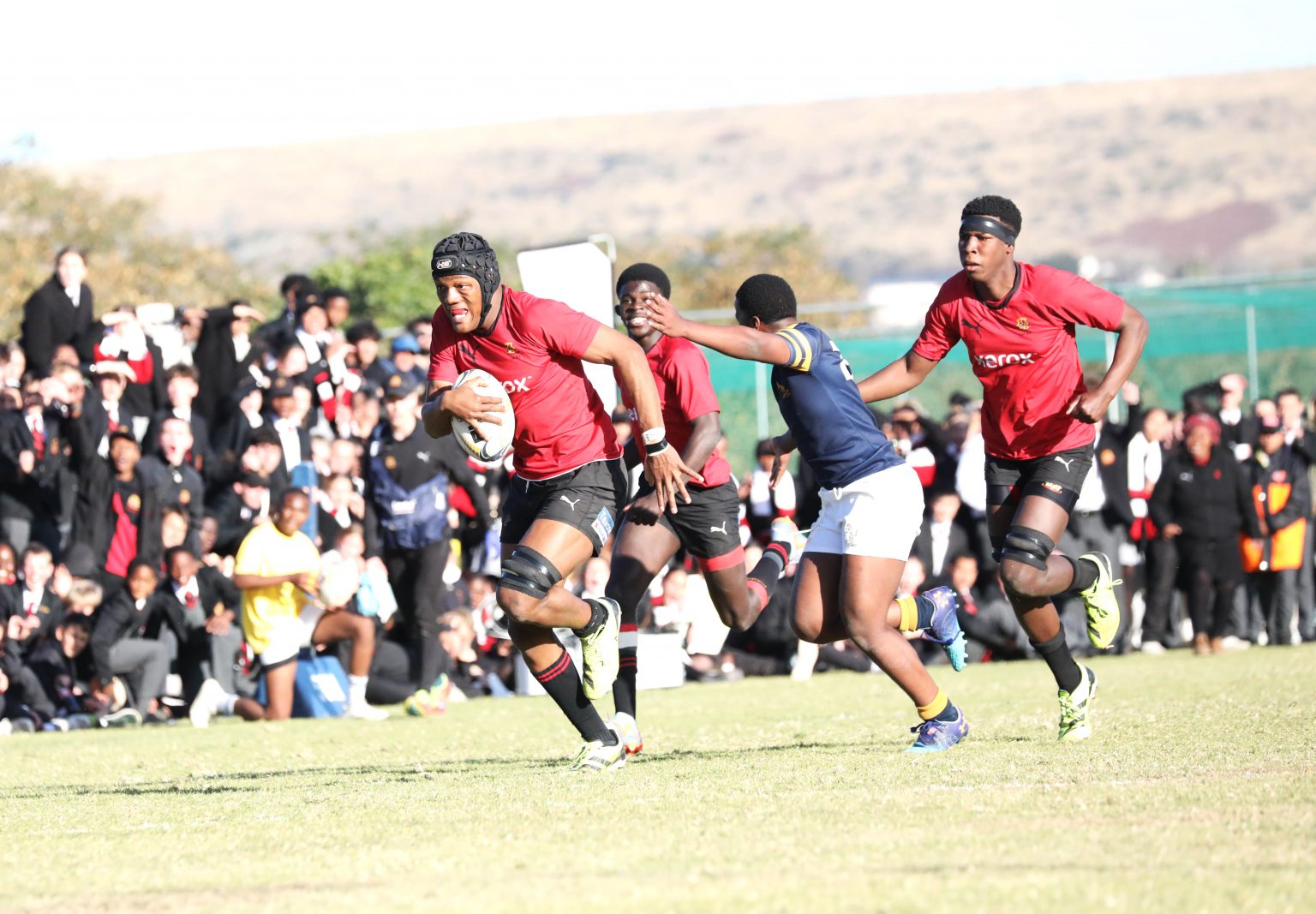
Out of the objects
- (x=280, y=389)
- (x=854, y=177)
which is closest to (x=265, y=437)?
(x=280, y=389)

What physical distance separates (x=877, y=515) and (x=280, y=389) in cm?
898

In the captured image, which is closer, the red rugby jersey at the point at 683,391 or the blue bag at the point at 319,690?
the red rugby jersey at the point at 683,391

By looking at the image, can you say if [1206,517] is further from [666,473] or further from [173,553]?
[666,473]

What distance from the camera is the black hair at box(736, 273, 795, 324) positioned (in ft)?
27.6

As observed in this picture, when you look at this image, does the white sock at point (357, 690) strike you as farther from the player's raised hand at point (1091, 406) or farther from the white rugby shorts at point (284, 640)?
the player's raised hand at point (1091, 406)

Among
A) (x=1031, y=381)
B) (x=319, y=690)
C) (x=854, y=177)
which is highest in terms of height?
(x=854, y=177)

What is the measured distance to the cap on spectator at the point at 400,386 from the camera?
15.4 m

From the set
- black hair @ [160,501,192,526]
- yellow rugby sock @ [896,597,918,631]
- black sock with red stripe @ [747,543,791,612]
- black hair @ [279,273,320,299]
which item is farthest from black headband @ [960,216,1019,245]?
black hair @ [279,273,320,299]

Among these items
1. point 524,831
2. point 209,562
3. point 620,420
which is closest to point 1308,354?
point 620,420

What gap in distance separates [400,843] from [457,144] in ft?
412

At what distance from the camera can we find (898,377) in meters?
8.94

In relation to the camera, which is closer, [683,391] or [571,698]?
[571,698]

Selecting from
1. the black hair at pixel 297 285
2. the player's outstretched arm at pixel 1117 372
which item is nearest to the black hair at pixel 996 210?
the player's outstretched arm at pixel 1117 372

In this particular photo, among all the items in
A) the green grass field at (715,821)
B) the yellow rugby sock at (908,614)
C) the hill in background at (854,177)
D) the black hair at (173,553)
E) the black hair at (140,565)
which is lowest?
the green grass field at (715,821)
